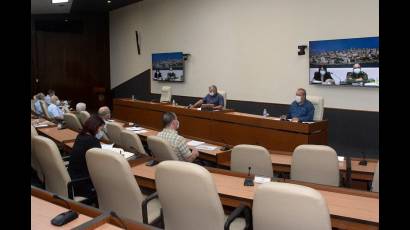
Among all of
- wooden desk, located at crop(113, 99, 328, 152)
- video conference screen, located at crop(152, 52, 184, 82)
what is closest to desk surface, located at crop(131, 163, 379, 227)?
wooden desk, located at crop(113, 99, 328, 152)

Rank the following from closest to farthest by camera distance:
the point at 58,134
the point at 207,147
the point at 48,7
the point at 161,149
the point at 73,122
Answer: the point at 161,149
the point at 207,147
the point at 58,134
the point at 73,122
the point at 48,7

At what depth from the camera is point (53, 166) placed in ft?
11.2

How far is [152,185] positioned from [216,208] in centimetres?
98

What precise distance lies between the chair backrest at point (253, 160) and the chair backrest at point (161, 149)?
645 mm

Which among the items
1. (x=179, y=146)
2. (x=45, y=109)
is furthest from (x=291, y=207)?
(x=45, y=109)

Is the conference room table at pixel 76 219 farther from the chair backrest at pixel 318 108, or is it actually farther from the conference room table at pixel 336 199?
the chair backrest at pixel 318 108

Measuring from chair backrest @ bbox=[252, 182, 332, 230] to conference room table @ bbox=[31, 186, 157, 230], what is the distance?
0.65 m

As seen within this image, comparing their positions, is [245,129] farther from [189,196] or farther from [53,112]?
[53,112]

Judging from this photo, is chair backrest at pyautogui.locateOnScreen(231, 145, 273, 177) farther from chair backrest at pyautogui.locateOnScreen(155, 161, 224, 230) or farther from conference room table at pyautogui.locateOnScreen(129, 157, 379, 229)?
chair backrest at pyautogui.locateOnScreen(155, 161, 224, 230)

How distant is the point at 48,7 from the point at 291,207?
495 inches

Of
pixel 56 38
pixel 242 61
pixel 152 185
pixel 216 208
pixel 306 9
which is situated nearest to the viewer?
pixel 216 208
